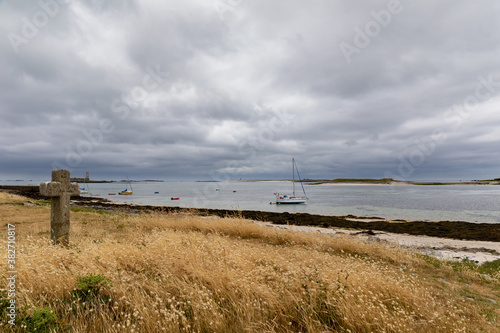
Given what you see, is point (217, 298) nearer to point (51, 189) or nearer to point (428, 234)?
point (51, 189)

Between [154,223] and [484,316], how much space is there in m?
13.0

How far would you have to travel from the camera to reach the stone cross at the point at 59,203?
7.37 m

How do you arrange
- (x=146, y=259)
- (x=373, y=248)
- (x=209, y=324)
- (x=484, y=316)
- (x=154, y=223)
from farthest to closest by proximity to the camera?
1. (x=154, y=223)
2. (x=373, y=248)
3. (x=146, y=259)
4. (x=484, y=316)
5. (x=209, y=324)

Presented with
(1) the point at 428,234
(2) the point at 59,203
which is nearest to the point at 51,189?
(2) the point at 59,203

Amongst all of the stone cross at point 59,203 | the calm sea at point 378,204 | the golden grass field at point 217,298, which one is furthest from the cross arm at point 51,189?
the calm sea at point 378,204

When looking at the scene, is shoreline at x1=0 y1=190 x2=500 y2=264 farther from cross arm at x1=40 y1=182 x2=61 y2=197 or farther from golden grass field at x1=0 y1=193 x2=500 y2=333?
golden grass field at x1=0 y1=193 x2=500 y2=333

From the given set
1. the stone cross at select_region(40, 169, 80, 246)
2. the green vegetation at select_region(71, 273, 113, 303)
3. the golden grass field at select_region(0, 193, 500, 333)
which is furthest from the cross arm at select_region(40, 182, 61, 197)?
the green vegetation at select_region(71, 273, 113, 303)

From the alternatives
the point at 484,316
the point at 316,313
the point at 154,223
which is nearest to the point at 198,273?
the point at 316,313

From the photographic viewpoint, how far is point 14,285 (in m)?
4.02

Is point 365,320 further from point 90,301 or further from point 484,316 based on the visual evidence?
point 90,301

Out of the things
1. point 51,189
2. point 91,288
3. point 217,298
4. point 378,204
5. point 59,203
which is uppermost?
point 51,189

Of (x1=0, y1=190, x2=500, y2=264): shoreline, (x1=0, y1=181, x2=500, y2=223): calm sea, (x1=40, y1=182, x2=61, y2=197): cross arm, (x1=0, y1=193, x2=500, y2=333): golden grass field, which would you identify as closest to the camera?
(x1=0, y1=193, x2=500, y2=333): golden grass field

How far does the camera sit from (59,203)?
24.8ft

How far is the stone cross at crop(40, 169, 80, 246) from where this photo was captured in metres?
7.37
